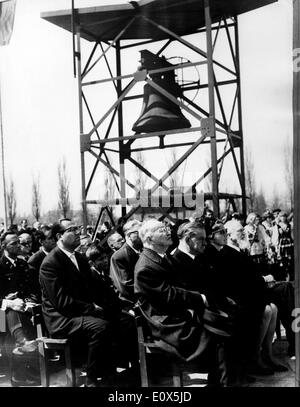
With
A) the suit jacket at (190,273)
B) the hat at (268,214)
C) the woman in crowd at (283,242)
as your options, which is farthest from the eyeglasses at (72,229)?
the hat at (268,214)

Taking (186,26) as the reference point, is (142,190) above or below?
below

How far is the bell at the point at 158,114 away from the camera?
23.4ft

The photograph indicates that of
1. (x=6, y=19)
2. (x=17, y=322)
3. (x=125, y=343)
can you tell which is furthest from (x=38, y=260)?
(x=6, y=19)

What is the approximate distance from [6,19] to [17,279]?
276 cm

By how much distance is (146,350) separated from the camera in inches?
154

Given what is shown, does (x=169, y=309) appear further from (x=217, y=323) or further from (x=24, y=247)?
(x=24, y=247)

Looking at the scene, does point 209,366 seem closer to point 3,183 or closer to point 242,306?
point 242,306

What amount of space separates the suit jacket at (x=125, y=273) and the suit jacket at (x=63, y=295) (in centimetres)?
67

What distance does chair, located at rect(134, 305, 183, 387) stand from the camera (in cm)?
377

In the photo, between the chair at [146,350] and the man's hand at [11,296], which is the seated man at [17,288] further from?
the chair at [146,350]

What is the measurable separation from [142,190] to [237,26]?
2.72m

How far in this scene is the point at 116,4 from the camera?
5.98m

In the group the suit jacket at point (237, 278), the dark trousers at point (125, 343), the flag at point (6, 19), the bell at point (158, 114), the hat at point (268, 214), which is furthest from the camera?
the hat at point (268, 214)
